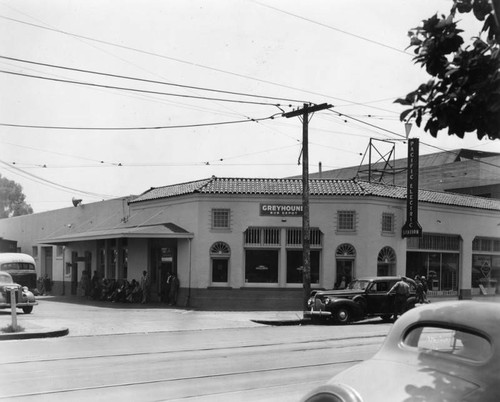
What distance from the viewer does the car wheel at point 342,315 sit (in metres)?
19.6

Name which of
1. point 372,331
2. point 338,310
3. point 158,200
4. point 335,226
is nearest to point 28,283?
point 158,200

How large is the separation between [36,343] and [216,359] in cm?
480

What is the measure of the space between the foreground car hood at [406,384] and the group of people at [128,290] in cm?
2180

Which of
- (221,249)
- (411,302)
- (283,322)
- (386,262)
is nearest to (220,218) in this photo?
(221,249)

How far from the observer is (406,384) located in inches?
141

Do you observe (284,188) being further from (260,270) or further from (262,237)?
(260,270)

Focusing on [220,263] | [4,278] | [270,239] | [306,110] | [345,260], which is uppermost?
[306,110]

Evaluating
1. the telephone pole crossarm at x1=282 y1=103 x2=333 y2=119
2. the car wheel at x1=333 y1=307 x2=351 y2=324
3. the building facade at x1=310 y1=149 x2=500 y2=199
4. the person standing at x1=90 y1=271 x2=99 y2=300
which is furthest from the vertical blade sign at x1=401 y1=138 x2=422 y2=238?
the person standing at x1=90 y1=271 x2=99 y2=300

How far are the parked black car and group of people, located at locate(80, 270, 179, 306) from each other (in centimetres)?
716

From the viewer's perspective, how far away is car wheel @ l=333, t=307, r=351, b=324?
64.3 ft

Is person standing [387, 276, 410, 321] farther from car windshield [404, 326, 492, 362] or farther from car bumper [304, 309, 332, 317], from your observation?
car windshield [404, 326, 492, 362]

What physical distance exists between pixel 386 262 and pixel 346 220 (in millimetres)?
2630

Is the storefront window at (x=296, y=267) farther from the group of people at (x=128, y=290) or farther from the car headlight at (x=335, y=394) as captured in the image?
the car headlight at (x=335, y=394)

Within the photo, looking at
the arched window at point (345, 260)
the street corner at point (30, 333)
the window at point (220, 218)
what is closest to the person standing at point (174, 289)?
the window at point (220, 218)
